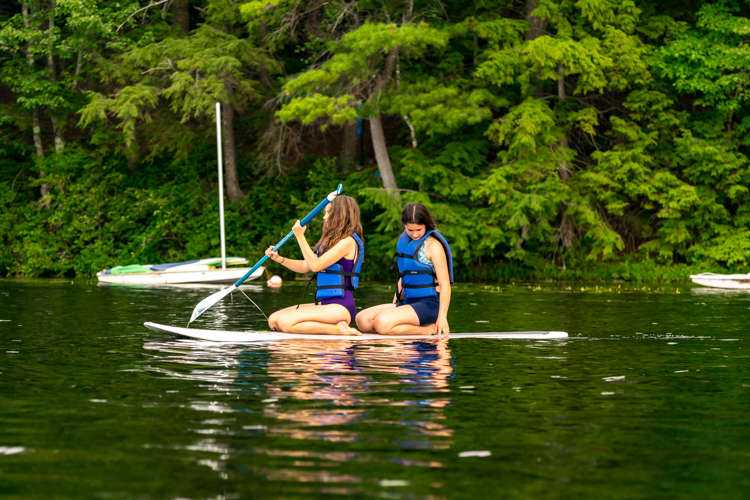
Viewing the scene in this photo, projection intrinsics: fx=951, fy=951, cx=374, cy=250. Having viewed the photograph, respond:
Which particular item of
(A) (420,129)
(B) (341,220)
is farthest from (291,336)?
(A) (420,129)

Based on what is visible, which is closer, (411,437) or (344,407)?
(411,437)

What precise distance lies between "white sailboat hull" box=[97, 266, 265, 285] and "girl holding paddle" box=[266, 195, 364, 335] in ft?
42.8

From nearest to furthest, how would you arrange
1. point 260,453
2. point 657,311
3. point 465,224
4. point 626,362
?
point 260,453, point 626,362, point 657,311, point 465,224

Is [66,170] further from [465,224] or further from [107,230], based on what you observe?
[465,224]

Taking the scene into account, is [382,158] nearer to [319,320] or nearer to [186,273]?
[186,273]

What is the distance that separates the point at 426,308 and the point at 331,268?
3.49ft

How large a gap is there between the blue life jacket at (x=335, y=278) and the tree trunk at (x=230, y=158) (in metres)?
18.6

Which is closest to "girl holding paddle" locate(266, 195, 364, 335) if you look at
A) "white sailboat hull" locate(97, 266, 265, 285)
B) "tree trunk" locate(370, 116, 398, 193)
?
"white sailboat hull" locate(97, 266, 265, 285)

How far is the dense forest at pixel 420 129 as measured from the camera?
2275cm

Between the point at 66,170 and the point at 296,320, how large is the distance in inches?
835

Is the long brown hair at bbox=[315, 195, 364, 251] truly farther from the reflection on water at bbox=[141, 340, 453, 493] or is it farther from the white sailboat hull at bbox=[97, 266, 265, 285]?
the white sailboat hull at bbox=[97, 266, 265, 285]

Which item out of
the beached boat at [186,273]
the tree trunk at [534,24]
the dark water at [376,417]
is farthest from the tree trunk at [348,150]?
the dark water at [376,417]

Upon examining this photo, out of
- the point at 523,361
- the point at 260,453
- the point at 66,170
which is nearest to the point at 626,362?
the point at 523,361

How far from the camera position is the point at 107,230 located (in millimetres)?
27859
